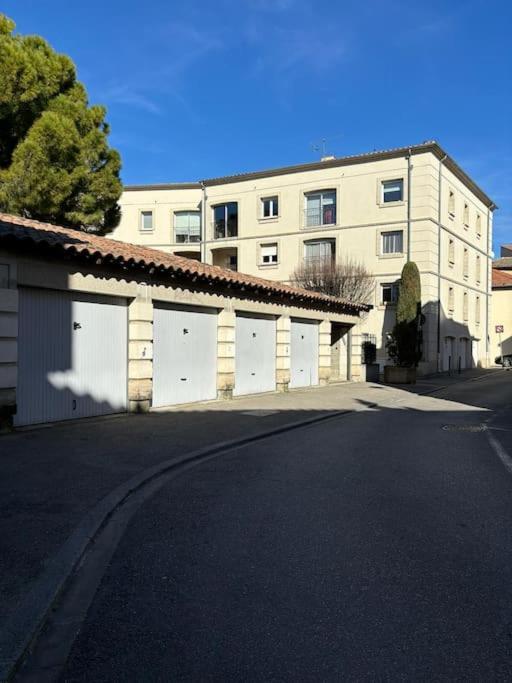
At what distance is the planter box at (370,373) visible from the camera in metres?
27.0

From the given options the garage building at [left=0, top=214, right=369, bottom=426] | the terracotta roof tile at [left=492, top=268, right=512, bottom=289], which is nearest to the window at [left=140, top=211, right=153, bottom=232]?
the garage building at [left=0, top=214, right=369, bottom=426]

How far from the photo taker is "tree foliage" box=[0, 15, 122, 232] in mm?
18328

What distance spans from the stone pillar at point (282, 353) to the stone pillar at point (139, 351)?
22.6ft

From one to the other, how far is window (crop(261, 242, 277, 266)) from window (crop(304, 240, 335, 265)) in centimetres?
214

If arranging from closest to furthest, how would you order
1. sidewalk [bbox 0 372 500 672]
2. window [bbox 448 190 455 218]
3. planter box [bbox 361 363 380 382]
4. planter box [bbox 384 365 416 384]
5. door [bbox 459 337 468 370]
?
sidewalk [bbox 0 372 500 672] < planter box [bbox 384 365 416 384] < planter box [bbox 361 363 380 382] < window [bbox 448 190 455 218] < door [bbox 459 337 468 370]

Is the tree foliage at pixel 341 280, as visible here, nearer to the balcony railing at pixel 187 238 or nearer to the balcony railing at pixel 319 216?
the balcony railing at pixel 319 216

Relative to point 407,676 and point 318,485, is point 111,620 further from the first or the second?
point 318,485

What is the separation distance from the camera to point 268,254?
3775 centimetres

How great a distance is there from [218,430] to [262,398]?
259 inches

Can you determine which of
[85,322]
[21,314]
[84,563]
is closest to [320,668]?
[84,563]

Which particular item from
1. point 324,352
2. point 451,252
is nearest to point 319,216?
point 451,252

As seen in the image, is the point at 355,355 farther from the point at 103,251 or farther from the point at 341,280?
the point at 103,251

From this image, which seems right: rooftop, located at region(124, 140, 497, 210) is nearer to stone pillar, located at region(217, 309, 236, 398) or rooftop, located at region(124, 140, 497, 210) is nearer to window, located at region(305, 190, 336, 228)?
window, located at region(305, 190, 336, 228)

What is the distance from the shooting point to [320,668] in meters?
2.95
